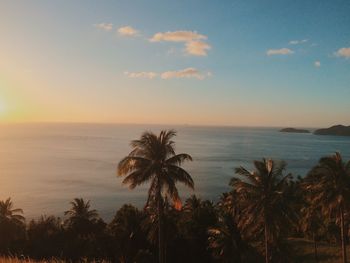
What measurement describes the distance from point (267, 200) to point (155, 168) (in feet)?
30.1

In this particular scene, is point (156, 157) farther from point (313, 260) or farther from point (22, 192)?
point (22, 192)

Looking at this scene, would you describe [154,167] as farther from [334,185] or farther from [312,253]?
[312,253]

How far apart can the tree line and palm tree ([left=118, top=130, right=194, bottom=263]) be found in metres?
0.07

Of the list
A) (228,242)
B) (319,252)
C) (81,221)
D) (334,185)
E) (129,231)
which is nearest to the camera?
(334,185)

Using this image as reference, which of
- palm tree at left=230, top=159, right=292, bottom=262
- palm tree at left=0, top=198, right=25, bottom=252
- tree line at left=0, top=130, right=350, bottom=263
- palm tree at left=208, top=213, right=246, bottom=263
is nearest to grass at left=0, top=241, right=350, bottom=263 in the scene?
tree line at left=0, top=130, right=350, bottom=263

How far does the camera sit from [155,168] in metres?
24.8

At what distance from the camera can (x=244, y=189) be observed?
92.3ft

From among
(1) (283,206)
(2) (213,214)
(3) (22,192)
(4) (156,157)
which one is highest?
(4) (156,157)

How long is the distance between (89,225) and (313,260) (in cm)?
3224

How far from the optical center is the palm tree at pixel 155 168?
81.0ft

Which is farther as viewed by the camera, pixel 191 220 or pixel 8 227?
pixel 8 227

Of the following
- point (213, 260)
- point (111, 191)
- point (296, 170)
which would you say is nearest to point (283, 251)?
point (213, 260)

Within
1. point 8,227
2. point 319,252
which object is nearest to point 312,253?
point 319,252

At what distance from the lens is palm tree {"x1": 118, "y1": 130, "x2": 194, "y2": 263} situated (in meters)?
24.7
